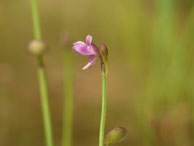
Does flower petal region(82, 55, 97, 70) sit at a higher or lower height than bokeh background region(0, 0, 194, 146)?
higher

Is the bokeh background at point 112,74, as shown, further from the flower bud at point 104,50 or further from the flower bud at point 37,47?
the flower bud at point 104,50

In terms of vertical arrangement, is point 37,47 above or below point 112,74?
above

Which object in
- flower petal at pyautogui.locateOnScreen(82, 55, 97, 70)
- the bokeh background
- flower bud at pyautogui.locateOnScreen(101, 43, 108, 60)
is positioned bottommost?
the bokeh background

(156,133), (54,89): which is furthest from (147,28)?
(156,133)

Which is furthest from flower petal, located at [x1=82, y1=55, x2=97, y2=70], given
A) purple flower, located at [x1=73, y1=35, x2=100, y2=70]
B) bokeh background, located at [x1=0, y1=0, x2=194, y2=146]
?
bokeh background, located at [x1=0, y1=0, x2=194, y2=146]

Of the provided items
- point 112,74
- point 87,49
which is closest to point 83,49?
point 87,49

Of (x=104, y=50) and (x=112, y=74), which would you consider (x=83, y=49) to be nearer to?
(x=104, y=50)

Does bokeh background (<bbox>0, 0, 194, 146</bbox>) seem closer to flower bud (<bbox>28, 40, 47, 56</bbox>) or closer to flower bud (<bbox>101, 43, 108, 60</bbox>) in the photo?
flower bud (<bbox>28, 40, 47, 56</bbox>)
